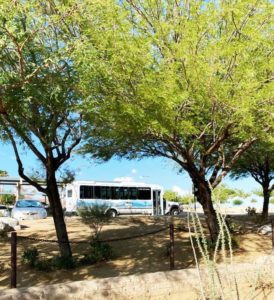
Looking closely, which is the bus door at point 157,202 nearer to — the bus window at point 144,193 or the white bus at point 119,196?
the white bus at point 119,196

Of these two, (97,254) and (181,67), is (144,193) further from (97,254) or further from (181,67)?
(181,67)

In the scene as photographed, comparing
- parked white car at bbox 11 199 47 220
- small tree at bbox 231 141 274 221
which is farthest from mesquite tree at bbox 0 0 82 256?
small tree at bbox 231 141 274 221

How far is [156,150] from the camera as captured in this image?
1666cm

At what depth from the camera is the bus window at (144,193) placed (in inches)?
1469

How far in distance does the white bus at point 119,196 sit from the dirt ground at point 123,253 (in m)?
16.1

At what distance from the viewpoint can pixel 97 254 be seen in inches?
512

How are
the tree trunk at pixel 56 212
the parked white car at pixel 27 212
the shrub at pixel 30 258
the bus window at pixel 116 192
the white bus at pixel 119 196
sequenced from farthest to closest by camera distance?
the bus window at pixel 116 192, the white bus at pixel 119 196, the parked white car at pixel 27 212, the tree trunk at pixel 56 212, the shrub at pixel 30 258

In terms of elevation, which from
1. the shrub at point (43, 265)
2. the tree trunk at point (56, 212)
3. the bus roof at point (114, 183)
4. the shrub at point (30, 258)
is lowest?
the shrub at point (43, 265)

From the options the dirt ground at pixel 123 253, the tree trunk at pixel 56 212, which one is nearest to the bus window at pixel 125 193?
the dirt ground at pixel 123 253

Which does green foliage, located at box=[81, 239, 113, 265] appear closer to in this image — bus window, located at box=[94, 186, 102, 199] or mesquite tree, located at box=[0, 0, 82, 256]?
mesquite tree, located at box=[0, 0, 82, 256]

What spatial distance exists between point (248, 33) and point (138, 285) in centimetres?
675

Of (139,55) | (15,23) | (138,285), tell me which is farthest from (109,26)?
(138,285)

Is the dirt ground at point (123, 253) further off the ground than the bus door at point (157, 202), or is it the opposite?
the bus door at point (157, 202)

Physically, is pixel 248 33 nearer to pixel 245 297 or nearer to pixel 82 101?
pixel 82 101
